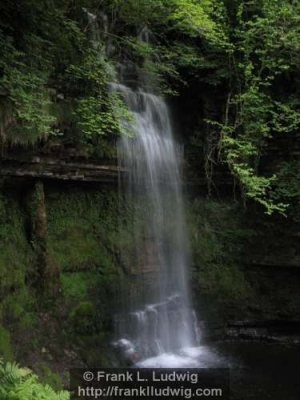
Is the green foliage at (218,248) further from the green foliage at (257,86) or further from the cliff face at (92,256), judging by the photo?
the green foliage at (257,86)

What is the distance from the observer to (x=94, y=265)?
9422 millimetres

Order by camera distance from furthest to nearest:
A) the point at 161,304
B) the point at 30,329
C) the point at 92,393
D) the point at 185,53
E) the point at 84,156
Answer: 1. the point at 185,53
2. the point at 161,304
3. the point at 84,156
4. the point at 30,329
5. the point at 92,393

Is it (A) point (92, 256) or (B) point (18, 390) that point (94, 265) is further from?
(B) point (18, 390)

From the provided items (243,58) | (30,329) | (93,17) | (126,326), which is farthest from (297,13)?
(30,329)

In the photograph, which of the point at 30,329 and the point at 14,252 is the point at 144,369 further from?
the point at 14,252

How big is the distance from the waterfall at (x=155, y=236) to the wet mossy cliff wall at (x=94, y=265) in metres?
0.36

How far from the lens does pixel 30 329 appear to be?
24.6ft

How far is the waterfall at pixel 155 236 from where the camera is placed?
938 centimetres

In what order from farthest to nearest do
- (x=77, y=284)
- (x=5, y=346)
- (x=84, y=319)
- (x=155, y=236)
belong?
1. (x=155, y=236)
2. (x=77, y=284)
3. (x=84, y=319)
4. (x=5, y=346)

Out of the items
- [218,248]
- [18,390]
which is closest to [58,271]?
[18,390]

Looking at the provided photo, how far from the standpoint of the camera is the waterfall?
30.8ft

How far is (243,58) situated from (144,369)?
26.1 ft

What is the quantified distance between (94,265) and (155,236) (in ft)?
6.10

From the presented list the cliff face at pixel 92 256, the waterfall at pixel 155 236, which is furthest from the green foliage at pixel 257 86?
the waterfall at pixel 155 236
